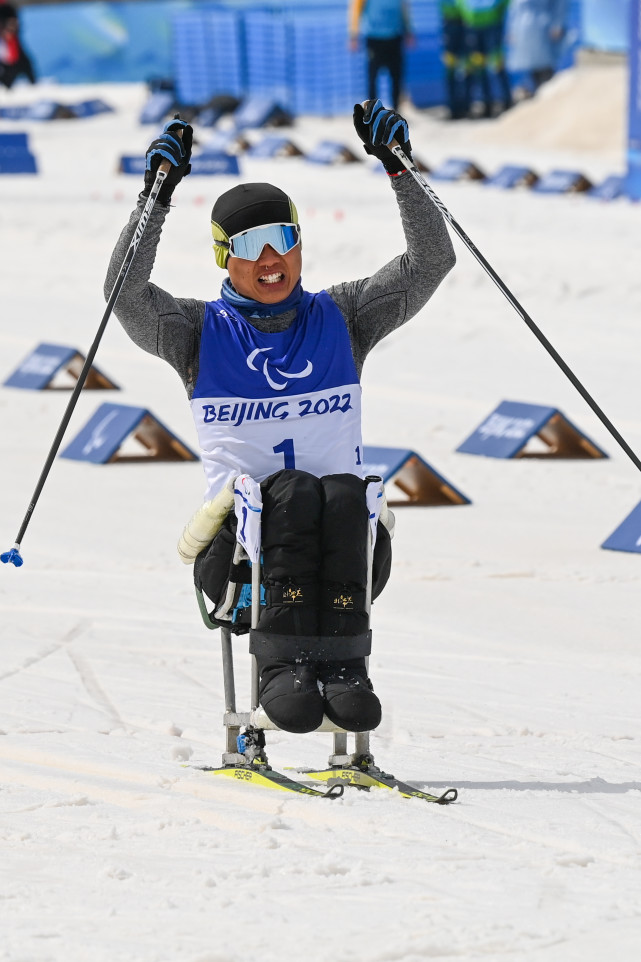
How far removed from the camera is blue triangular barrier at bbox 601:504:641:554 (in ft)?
24.3

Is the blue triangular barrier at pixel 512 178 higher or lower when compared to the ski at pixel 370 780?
higher

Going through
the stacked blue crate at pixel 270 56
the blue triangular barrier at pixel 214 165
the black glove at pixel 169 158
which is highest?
the stacked blue crate at pixel 270 56

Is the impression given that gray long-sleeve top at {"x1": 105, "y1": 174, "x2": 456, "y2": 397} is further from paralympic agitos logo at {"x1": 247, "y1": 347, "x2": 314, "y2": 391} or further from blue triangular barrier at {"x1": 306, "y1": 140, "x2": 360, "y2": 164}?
blue triangular barrier at {"x1": 306, "y1": 140, "x2": 360, "y2": 164}

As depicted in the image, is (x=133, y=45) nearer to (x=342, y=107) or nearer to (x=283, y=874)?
(x=342, y=107)

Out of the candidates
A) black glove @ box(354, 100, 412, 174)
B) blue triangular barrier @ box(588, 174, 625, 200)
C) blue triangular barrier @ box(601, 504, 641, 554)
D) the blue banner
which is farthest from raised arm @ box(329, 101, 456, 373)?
blue triangular barrier @ box(588, 174, 625, 200)

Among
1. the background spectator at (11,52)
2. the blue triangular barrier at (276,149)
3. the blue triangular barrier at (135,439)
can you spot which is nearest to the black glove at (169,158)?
the blue triangular barrier at (135,439)

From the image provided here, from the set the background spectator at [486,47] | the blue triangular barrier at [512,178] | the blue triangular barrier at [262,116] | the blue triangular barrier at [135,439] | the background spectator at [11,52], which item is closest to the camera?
the blue triangular barrier at [135,439]

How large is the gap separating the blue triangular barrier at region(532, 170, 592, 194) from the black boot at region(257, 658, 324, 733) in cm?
1617

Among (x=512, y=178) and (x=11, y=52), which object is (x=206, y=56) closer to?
(x=11, y=52)

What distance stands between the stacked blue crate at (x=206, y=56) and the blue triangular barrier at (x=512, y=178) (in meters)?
11.4

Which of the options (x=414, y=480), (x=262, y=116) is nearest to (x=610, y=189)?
(x=262, y=116)

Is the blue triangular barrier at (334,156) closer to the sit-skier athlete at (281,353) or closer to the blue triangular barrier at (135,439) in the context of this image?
the blue triangular barrier at (135,439)

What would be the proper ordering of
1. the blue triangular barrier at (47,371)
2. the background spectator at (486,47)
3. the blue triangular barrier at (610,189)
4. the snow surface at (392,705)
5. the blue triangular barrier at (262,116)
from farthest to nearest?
the blue triangular barrier at (262,116)
the background spectator at (486,47)
the blue triangular barrier at (610,189)
the blue triangular barrier at (47,371)
the snow surface at (392,705)

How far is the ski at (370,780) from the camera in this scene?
4.03m
